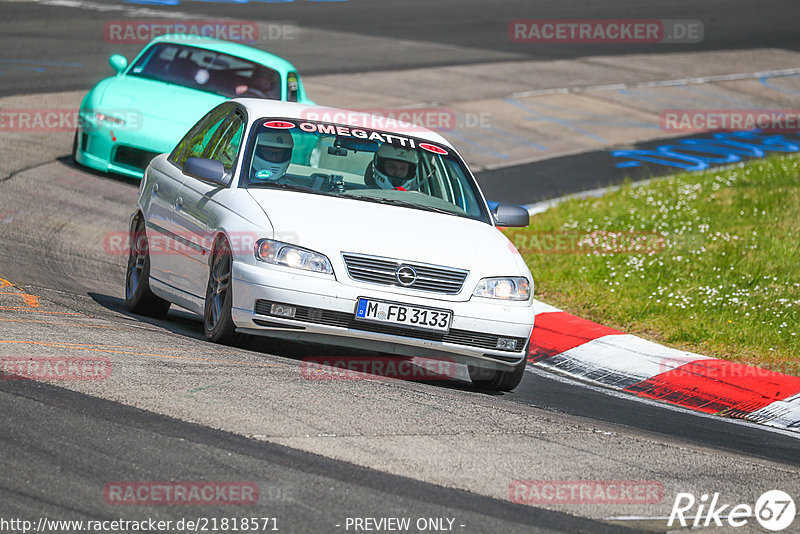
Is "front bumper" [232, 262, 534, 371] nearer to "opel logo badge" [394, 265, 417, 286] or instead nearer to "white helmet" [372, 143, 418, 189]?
"opel logo badge" [394, 265, 417, 286]

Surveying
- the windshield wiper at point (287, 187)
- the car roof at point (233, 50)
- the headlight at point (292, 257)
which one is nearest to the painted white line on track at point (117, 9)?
the car roof at point (233, 50)

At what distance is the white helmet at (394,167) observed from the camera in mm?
8297

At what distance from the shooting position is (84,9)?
28.6 metres

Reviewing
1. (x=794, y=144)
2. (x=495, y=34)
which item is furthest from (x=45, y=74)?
(x=495, y=34)

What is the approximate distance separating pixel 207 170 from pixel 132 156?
5.85m

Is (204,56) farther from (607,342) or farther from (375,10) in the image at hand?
(375,10)

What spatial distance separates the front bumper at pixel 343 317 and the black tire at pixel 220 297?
0.35ft

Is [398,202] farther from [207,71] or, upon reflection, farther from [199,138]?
[207,71]

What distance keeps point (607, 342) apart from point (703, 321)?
3.23 ft

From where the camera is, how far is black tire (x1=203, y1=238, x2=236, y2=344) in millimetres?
7203

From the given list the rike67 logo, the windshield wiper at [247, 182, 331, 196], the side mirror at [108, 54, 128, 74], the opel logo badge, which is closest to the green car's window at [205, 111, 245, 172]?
the windshield wiper at [247, 182, 331, 196]

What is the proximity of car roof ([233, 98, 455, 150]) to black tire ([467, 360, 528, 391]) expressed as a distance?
1.68 meters

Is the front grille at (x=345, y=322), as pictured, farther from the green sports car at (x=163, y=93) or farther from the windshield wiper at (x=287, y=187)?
the green sports car at (x=163, y=93)

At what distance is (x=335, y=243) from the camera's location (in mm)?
7059
